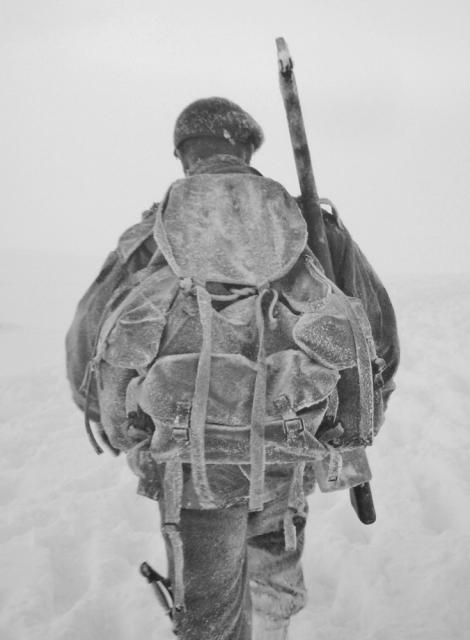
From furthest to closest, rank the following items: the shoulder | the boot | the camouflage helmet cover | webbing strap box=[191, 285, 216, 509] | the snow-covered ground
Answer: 1. the snow-covered ground
2. the boot
3. the camouflage helmet cover
4. the shoulder
5. webbing strap box=[191, 285, 216, 509]

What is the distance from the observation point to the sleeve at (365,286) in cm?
220

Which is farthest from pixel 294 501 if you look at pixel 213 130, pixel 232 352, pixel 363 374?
pixel 213 130

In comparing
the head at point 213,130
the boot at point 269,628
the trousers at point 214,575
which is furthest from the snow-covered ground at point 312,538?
the head at point 213,130

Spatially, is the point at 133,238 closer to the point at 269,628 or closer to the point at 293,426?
the point at 293,426

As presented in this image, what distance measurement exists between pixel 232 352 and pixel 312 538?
2.61 m

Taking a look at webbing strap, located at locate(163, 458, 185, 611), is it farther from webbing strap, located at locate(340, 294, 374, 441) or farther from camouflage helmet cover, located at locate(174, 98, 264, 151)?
camouflage helmet cover, located at locate(174, 98, 264, 151)

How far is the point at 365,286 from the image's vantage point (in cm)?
225

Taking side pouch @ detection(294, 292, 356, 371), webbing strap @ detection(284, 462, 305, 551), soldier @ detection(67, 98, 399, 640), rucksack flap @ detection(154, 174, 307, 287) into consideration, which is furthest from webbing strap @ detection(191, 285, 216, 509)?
webbing strap @ detection(284, 462, 305, 551)

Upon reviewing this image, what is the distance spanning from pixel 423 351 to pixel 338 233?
6068 millimetres

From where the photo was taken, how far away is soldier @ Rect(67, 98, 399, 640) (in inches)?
67.5

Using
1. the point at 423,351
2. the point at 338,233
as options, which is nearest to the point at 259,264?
the point at 338,233

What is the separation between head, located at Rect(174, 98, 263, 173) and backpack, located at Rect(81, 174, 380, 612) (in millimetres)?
335

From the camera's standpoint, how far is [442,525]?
3.53 meters

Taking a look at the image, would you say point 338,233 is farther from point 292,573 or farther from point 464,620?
point 464,620
